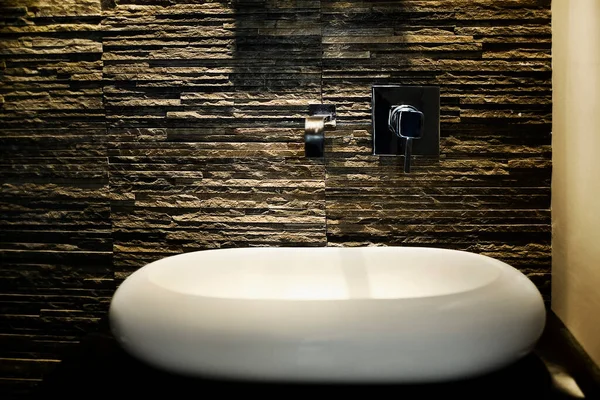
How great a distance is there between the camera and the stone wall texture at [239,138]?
1.28m

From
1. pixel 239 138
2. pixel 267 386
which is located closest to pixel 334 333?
pixel 267 386

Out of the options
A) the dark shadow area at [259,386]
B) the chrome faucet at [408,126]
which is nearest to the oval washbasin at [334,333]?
the dark shadow area at [259,386]

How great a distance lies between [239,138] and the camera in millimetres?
1323

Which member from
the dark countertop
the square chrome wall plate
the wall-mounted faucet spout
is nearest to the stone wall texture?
the square chrome wall plate

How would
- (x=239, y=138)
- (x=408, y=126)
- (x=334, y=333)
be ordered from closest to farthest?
(x=334, y=333) < (x=408, y=126) < (x=239, y=138)

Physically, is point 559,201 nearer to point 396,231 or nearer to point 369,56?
point 396,231

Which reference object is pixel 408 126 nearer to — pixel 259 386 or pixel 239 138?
pixel 239 138

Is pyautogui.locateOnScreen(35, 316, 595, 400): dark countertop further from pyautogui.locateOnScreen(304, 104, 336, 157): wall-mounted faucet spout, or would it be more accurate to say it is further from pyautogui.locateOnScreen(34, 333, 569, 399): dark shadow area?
pyautogui.locateOnScreen(304, 104, 336, 157): wall-mounted faucet spout

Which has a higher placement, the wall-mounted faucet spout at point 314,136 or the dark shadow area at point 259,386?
the wall-mounted faucet spout at point 314,136

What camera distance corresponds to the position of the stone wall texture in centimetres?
128

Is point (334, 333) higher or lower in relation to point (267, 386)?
higher

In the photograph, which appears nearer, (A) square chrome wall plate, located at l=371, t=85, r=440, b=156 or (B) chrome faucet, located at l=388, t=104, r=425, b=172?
A: (B) chrome faucet, located at l=388, t=104, r=425, b=172

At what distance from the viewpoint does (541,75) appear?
126cm

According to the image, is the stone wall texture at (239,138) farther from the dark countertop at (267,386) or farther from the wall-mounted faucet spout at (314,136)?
the dark countertop at (267,386)
